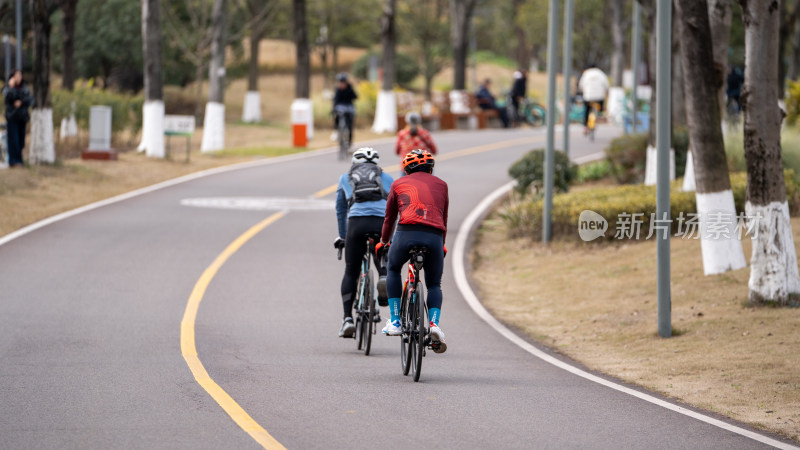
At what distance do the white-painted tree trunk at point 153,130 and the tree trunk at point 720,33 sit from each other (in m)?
16.8

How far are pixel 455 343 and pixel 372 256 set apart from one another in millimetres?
1512

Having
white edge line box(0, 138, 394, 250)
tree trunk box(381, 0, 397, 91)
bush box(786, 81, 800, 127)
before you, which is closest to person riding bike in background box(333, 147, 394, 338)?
white edge line box(0, 138, 394, 250)

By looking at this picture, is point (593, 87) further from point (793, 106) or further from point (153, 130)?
point (153, 130)

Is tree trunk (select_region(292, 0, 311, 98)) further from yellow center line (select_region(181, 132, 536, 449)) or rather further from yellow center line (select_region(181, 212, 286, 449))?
yellow center line (select_region(181, 212, 286, 449))

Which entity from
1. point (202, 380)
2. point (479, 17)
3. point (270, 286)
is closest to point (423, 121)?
point (270, 286)

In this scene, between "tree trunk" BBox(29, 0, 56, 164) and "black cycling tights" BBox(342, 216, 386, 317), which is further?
"tree trunk" BBox(29, 0, 56, 164)

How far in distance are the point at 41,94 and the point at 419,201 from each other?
1918cm

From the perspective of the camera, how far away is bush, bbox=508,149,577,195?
73.4 ft

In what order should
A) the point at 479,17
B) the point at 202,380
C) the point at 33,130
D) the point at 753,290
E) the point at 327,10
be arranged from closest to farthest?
the point at 202,380
the point at 753,290
the point at 33,130
the point at 327,10
the point at 479,17

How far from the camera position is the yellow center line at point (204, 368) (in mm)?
8297

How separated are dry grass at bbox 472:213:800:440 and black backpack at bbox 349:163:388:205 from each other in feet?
9.40

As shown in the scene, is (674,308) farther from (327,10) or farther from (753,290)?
(327,10)

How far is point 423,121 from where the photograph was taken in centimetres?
4231

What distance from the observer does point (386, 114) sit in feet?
137
